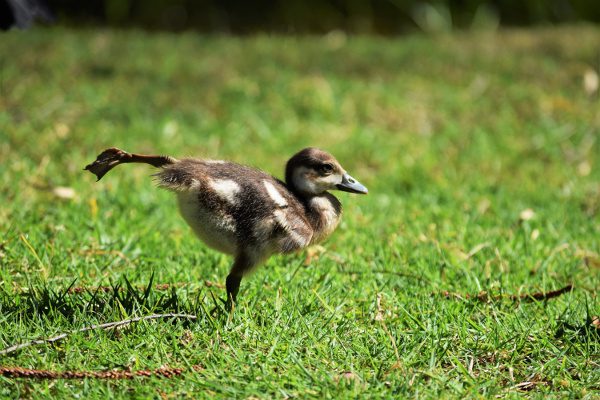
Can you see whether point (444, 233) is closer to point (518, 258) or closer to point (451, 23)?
point (518, 258)

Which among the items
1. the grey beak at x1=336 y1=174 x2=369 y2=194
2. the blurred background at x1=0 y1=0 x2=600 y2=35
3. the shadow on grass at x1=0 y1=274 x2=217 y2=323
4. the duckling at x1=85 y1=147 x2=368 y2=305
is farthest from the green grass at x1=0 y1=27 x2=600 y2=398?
the blurred background at x1=0 y1=0 x2=600 y2=35

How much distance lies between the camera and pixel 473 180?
6.07 meters

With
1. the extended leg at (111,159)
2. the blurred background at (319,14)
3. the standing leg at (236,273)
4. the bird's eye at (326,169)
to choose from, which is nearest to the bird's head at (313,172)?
the bird's eye at (326,169)

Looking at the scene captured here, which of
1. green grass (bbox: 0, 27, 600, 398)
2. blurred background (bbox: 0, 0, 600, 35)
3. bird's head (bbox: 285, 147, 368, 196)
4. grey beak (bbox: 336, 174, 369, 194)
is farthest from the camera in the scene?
blurred background (bbox: 0, 0, 600, 35)

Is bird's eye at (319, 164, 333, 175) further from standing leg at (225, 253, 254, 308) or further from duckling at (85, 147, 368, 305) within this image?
standing leg at (225, 253, 254, 308)

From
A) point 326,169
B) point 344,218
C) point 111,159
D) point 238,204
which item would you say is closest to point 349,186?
point 326,169

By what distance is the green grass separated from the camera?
120 inches

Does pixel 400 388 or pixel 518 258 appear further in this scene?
pixel 518 258

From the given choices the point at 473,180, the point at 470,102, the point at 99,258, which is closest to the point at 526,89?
the point at 470,102

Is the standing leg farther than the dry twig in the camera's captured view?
Yes

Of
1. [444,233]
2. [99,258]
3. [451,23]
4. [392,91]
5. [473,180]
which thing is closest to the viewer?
[99,258]

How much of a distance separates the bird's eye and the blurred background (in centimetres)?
660

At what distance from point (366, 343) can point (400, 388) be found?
0.37 m

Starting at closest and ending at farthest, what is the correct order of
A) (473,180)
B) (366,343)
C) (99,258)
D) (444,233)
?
(366,343)
(99,258)
(444,233)
(473,180)
